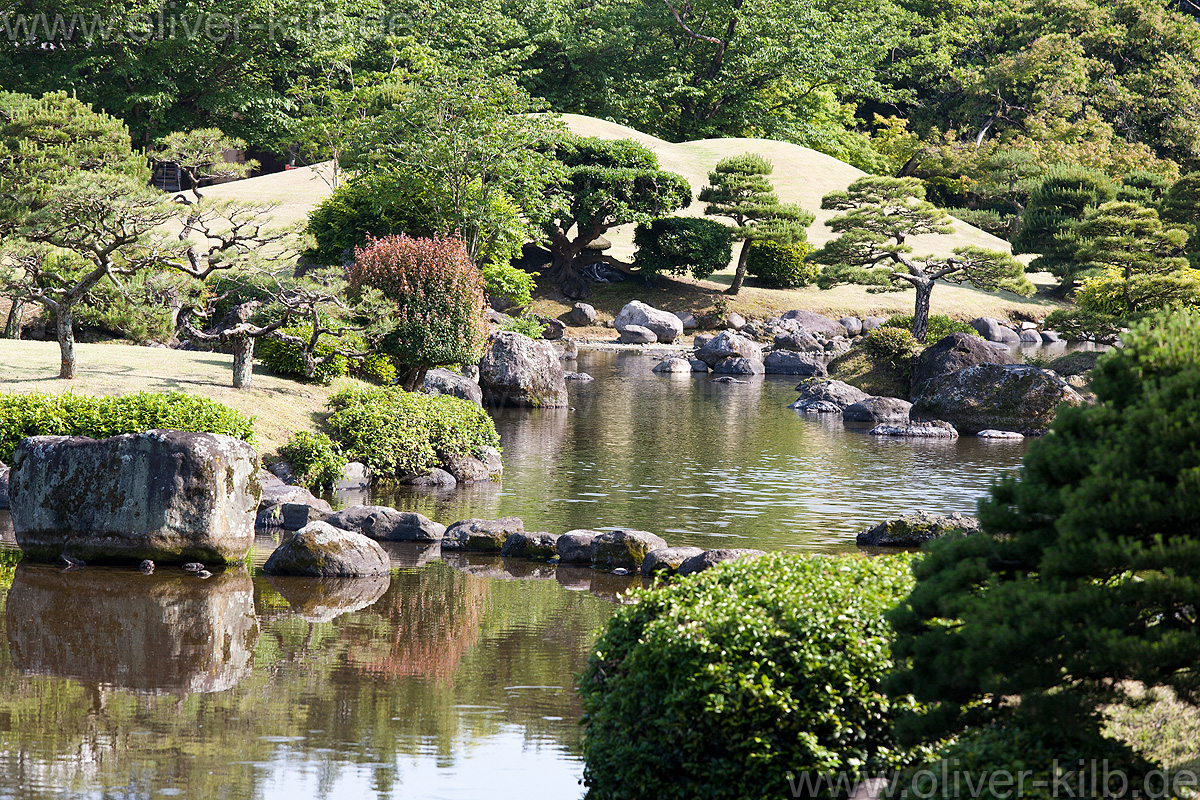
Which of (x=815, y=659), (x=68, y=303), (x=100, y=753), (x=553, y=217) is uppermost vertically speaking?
(x=553, y=217)

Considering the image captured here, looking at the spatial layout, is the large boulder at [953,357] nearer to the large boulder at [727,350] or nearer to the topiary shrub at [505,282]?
the large boulder at [727,350]

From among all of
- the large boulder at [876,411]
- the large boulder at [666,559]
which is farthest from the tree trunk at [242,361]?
the large boulder at [876,411]

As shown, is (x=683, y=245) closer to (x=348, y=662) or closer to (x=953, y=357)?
(x=953, y=357)

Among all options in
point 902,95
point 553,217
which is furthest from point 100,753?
point 902,95

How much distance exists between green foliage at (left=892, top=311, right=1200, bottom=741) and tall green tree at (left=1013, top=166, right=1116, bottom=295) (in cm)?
5187

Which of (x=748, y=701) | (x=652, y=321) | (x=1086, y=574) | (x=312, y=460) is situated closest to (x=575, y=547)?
(x=312, y=460)

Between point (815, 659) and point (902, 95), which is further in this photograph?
point (902, 95)

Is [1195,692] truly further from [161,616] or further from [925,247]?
[925,247]

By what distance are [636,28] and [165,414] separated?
62665 millimetres

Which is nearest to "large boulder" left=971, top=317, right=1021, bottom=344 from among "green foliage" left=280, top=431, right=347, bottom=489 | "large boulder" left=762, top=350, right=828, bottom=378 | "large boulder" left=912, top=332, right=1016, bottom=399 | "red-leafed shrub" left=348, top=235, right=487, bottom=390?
"large boulder" left=762, top=350, right=828, bottom=378

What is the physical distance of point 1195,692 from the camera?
4887 millimetres

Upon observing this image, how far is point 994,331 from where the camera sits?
4906 cm

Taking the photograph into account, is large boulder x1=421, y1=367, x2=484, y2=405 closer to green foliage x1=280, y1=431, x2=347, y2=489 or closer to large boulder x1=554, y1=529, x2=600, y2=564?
green foliage x1=280, y1=431, x2=347, y2=489

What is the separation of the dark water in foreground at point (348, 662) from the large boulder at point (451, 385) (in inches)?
286
